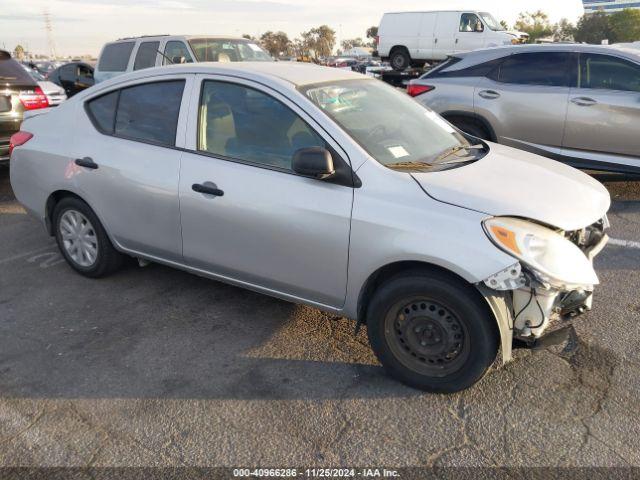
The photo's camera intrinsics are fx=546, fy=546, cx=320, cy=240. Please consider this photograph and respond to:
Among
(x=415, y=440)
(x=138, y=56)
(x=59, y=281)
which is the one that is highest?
(x=138, y=56)

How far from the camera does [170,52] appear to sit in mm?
9719

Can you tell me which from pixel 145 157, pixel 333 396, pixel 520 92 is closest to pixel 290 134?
pixel 145 157

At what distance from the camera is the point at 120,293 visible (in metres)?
4.26

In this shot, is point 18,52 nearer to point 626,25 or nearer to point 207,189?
point 626,25

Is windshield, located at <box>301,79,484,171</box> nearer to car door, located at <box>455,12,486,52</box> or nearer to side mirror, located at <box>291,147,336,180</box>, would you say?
side mirror, located at <box>291,147,336,180</box>

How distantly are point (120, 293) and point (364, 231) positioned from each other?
90.1 inches

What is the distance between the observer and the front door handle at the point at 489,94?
6.90 meters

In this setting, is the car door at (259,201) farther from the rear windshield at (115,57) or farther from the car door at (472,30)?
the car door at (472,30)

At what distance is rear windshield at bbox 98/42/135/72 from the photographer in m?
10.5

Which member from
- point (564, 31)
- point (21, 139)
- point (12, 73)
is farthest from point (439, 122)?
point (564, 31)

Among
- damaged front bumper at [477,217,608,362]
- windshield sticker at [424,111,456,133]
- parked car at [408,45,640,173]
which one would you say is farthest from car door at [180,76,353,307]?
parked car at [408,45,640,173]

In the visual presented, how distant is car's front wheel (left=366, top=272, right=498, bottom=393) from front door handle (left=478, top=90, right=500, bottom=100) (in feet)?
15.8

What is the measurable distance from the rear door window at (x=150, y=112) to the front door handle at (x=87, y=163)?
277 mm

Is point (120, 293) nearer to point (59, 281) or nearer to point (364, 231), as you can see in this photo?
point (59, 281)
